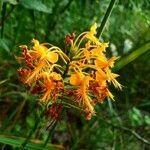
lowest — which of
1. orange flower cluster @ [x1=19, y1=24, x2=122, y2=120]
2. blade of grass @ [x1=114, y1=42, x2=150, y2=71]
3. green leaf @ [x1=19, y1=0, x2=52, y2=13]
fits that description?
orange flower cluster @ [x1=19, y1=24, x2=122, y2=120]

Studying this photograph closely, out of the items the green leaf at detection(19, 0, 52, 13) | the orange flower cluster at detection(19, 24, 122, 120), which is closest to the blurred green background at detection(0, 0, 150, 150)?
the green leaf at detection(19, 0, 52, 13)

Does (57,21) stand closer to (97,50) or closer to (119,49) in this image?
(119,49)

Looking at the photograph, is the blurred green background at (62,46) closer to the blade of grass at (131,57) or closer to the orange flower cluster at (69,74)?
the blade of grass at (131,57)

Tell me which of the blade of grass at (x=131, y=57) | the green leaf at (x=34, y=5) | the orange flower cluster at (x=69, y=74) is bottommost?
the orange flower cluster at (x=69, y=74)

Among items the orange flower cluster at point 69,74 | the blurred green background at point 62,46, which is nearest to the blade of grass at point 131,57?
the orange flower cluster at point 69,74

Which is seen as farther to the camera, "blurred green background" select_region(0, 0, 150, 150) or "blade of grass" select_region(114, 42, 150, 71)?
"blurred green background" select_region(0, 0, 150, 150)

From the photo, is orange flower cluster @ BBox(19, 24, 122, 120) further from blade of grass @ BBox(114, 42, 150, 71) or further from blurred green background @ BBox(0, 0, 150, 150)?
blurred green background @ BBox(0, 0, 150, 150)

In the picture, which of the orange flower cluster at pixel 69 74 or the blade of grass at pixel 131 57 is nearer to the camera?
the orange flower cluster at pixel 69 74

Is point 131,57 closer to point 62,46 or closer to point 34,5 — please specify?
point 34,5
